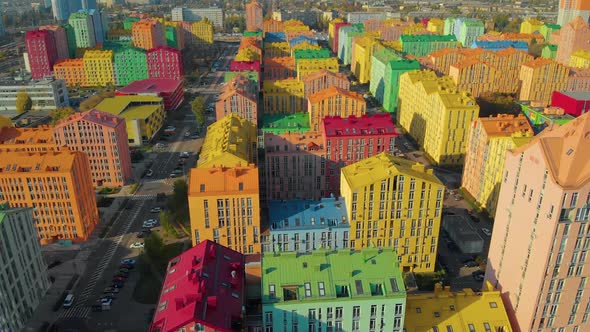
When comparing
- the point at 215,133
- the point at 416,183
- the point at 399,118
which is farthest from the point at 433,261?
the point at 399,118

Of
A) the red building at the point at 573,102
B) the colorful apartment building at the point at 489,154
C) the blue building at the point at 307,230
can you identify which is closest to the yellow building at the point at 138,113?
A: the blue building at the point at 307,230

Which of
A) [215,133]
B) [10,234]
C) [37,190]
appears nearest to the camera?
[10,234]

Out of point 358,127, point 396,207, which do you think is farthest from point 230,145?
point 396,207

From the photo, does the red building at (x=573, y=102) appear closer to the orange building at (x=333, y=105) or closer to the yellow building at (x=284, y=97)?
the orange building at (x=333, y=105)

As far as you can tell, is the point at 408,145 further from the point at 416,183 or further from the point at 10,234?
the point at 10,234

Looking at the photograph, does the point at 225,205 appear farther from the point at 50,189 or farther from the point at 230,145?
the point at 50,189
